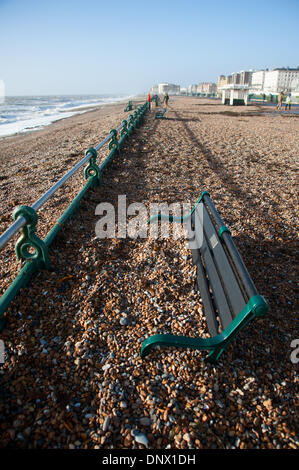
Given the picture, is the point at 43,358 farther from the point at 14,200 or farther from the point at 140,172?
the point at 140,172

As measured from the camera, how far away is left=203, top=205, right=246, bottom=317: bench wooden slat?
182cm

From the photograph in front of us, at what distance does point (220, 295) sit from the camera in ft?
7.29

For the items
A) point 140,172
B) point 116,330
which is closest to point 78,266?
point 116,330

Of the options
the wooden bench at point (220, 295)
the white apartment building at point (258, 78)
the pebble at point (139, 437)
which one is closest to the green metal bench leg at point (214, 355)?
the wooden bench at point (220, 295)

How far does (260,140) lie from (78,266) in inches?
419

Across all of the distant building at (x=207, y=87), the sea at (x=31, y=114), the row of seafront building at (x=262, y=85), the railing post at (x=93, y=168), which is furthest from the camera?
the distant building at (x=207, y=87)

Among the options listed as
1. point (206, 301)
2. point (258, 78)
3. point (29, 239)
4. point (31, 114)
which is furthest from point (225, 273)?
point (258, 78)

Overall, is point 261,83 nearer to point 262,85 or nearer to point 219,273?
point 262,85

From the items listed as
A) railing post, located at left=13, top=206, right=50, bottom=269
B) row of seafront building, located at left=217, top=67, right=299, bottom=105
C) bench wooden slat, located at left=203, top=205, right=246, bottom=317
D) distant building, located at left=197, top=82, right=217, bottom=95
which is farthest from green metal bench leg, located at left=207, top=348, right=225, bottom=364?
distant building, located at left=197, top=82, right=217, bottom=95

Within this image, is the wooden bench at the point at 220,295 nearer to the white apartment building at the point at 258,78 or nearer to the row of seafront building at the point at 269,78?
the row of seafront building at the point at 269,78

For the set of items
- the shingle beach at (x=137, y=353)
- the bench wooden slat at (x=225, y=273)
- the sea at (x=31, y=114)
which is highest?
the sea at (x=31, y=114)

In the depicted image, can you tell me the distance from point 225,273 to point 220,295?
0.22m

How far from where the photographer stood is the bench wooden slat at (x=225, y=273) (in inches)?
71.8
